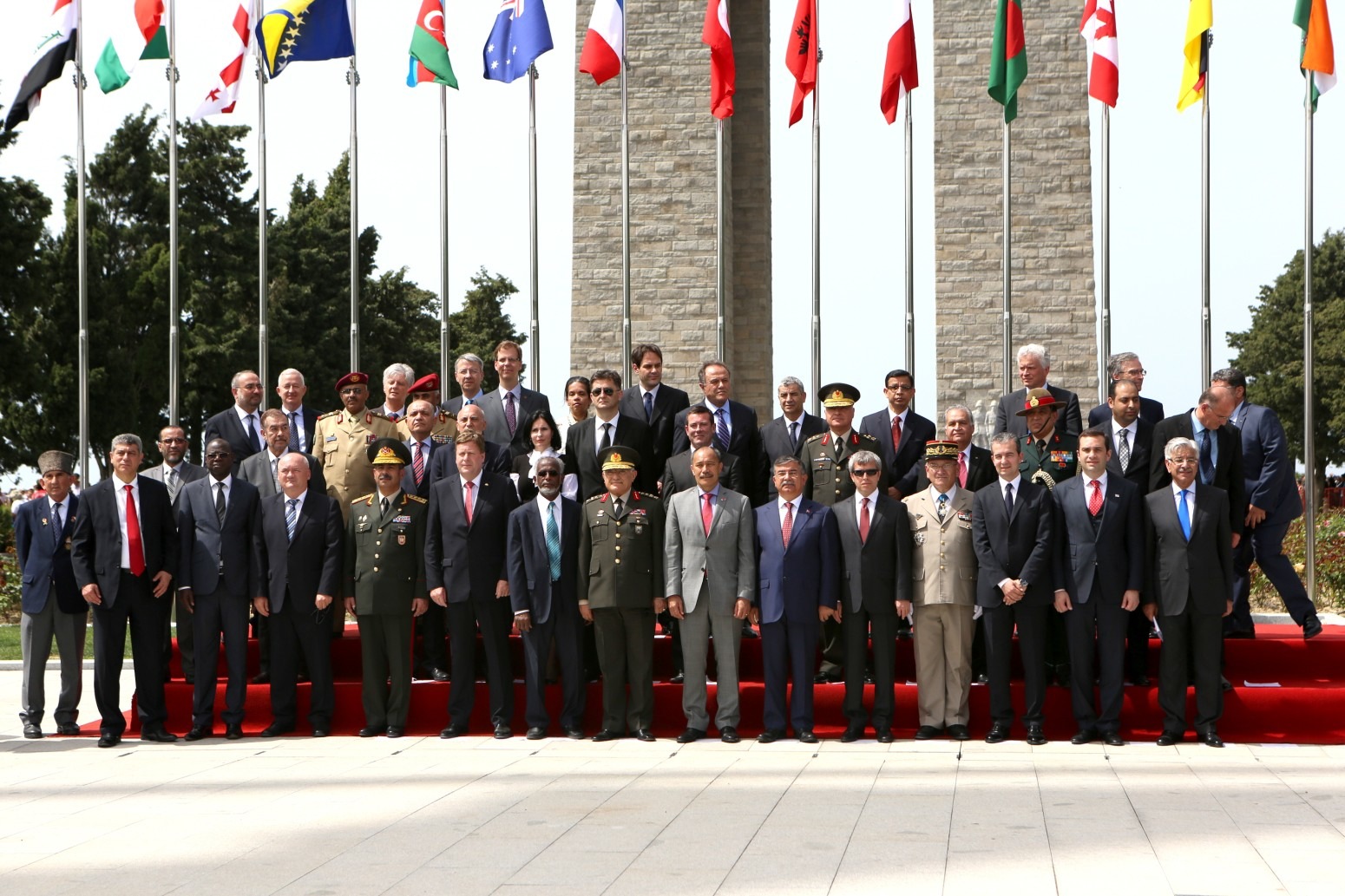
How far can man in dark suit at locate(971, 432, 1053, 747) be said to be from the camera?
863 centimetres

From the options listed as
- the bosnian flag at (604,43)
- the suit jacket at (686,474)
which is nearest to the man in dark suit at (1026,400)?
the suit jacket at (686,474)

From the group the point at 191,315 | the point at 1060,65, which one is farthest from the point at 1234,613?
the point at 191,315

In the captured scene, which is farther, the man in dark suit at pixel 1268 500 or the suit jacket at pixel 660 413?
the suit jacket at pixel 660 413

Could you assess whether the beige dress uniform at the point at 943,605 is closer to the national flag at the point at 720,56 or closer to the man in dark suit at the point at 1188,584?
the man in dark suit at the point at 1188,584

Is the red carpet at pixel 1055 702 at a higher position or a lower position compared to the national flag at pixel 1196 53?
lower

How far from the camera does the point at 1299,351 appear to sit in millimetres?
55562

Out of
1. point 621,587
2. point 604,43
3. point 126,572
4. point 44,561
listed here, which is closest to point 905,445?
point 621,587

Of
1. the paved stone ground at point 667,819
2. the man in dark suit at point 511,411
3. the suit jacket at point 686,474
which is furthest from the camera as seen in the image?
the man in dark suit at point 511,411

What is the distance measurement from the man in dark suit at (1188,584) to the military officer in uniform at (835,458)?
170 centimetres

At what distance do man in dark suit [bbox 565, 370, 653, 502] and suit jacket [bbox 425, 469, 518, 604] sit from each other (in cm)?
65

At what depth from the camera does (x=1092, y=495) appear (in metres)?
8.71

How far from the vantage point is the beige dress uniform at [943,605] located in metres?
8.82

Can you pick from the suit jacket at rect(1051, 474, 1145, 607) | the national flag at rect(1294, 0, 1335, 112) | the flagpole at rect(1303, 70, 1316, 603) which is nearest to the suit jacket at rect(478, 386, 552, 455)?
the suit jacket at rect(1051, 474, 1145, 607)

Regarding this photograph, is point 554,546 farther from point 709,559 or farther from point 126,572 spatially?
point 126,572
